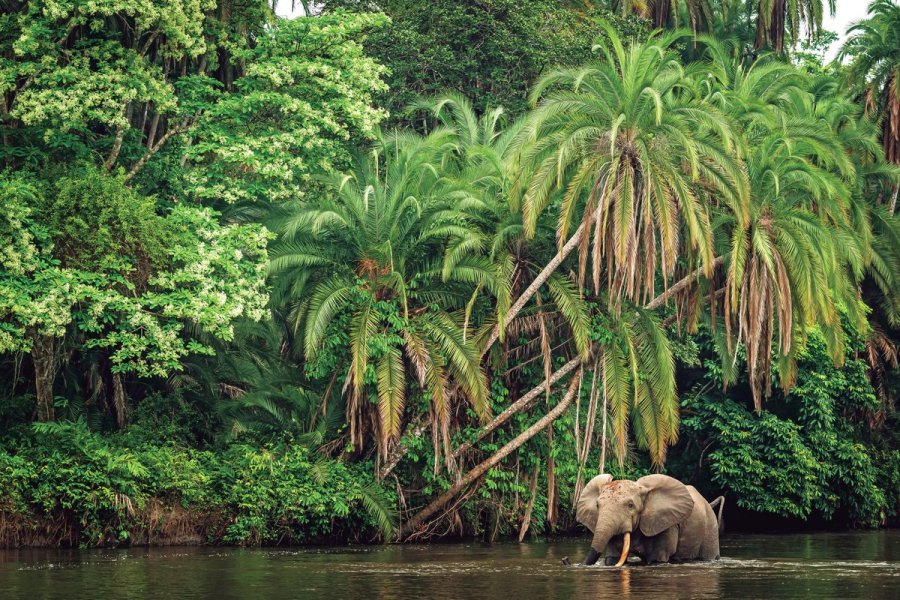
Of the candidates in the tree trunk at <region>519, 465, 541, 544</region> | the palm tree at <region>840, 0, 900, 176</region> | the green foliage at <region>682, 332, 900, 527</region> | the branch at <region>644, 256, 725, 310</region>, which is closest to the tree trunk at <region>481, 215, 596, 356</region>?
the branch at <region>644, 256, 725, 310</region>

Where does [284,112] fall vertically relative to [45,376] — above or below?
above

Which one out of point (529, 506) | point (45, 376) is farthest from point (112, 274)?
point (529, 506)

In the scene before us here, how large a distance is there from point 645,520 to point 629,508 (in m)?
0.54

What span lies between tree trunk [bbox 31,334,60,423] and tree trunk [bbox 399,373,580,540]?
23.3 feet

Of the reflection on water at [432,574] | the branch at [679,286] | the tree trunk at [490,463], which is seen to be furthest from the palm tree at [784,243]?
the reflection on water at [432,574]

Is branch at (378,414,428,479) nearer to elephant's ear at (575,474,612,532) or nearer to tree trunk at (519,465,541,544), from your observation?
tree trunk at (519,465,541,544)

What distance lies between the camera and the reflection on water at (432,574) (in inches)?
632

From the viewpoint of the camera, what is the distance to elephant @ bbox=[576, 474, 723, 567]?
20.6 meters

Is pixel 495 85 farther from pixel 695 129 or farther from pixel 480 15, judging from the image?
pixel 695 129

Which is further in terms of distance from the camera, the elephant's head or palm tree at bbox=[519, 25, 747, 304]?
palm tree at bbox=[519, 25, 747, 304]

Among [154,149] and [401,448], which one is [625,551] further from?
[154,149]

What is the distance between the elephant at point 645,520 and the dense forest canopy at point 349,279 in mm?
5729

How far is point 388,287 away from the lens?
2784cm

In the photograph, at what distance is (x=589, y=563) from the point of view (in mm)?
20875
